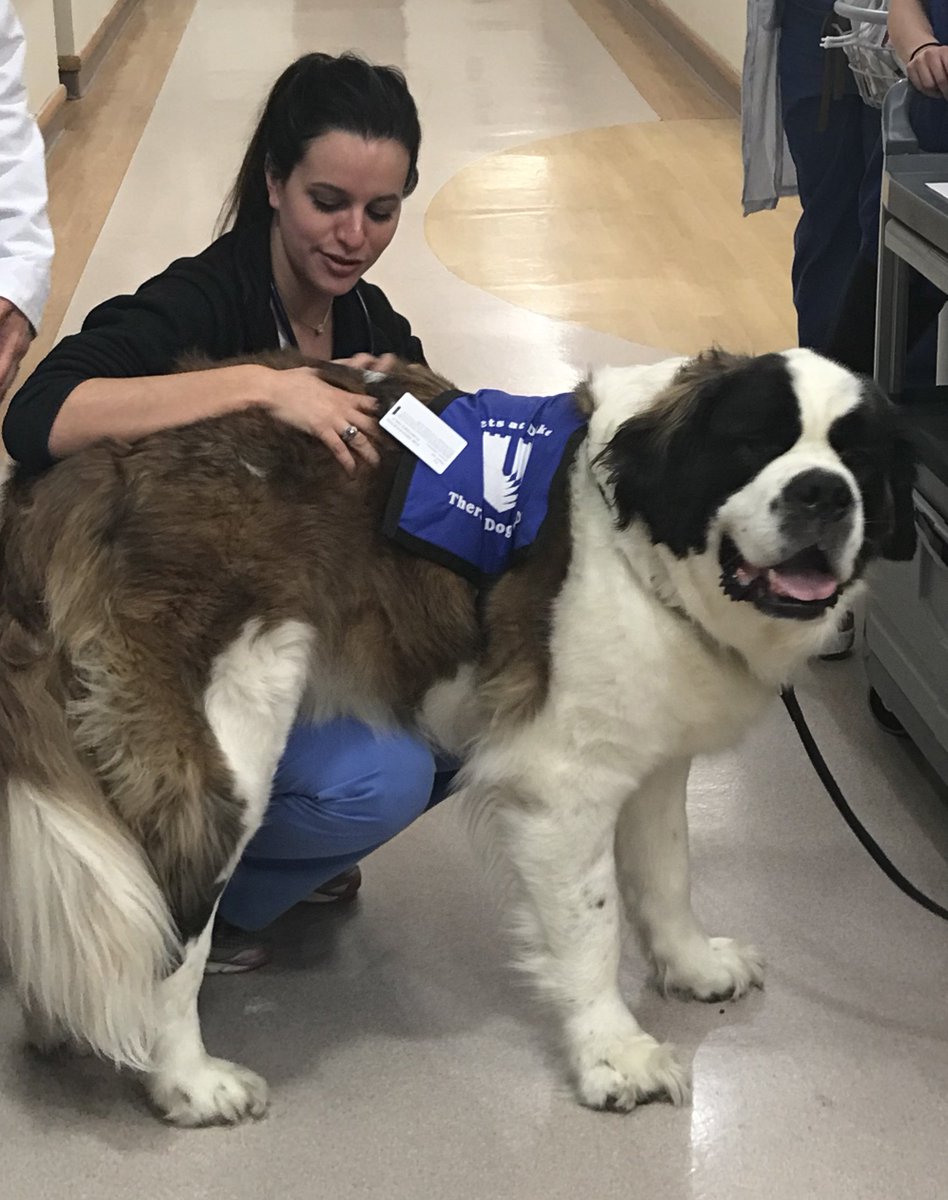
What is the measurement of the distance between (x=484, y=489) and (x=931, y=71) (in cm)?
153

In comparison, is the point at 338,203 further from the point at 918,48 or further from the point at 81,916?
the point at 918,48

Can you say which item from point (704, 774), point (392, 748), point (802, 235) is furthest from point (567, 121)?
point (392, 748)

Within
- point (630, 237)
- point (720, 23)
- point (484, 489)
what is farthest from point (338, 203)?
point (720, 23)

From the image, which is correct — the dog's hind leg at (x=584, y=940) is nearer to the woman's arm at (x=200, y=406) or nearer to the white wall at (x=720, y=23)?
the woman's arm at (x=200, y=406)

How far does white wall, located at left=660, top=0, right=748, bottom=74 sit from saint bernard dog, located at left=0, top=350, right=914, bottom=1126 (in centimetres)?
608

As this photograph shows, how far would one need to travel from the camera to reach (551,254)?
575 cm

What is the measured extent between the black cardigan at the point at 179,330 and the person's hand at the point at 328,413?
24 centimetres

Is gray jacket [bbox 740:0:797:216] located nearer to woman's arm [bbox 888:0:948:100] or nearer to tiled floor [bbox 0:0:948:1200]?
woman's arm [bbox 888:0:948:100]

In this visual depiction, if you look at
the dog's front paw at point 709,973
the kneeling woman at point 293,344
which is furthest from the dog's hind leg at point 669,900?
the kneeling woman at point 293,344

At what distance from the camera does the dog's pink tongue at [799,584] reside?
171cm

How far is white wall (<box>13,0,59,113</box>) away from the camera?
6.93 meters

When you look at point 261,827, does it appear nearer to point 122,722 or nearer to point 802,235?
point 122,722

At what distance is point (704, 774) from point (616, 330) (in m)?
2.45

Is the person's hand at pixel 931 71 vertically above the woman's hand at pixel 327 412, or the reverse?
the person's hand at pixel 931 71
